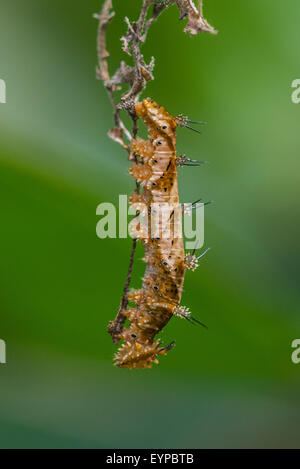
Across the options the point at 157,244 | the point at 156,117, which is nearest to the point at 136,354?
the point at 157,244

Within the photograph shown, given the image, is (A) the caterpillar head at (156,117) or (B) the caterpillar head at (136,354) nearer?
Answer: (A) the caterpillar head at (156,117)

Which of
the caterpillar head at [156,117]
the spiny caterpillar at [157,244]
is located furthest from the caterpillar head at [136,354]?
the caterpillar head at [156,117]

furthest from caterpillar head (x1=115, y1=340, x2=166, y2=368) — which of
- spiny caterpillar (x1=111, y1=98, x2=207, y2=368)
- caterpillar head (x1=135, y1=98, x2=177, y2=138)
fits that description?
caterpillar head (x1=135, y1=98, x2=177, y2=138)

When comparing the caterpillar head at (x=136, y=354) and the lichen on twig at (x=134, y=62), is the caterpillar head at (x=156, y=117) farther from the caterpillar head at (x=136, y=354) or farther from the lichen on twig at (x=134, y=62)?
the caterpillar head at (x=136, y=354)

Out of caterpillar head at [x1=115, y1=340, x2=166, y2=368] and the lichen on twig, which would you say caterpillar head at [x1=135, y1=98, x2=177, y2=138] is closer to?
the lichen on twig

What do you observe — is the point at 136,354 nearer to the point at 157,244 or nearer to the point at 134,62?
the point at 157,244

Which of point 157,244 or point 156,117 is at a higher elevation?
point 156,117

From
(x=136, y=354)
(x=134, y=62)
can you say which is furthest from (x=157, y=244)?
(x=134, y=62)

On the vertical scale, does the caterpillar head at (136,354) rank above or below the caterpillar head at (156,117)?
below

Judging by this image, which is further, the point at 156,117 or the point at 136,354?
the point at 136,354

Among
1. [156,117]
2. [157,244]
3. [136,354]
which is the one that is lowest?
[136,354]
